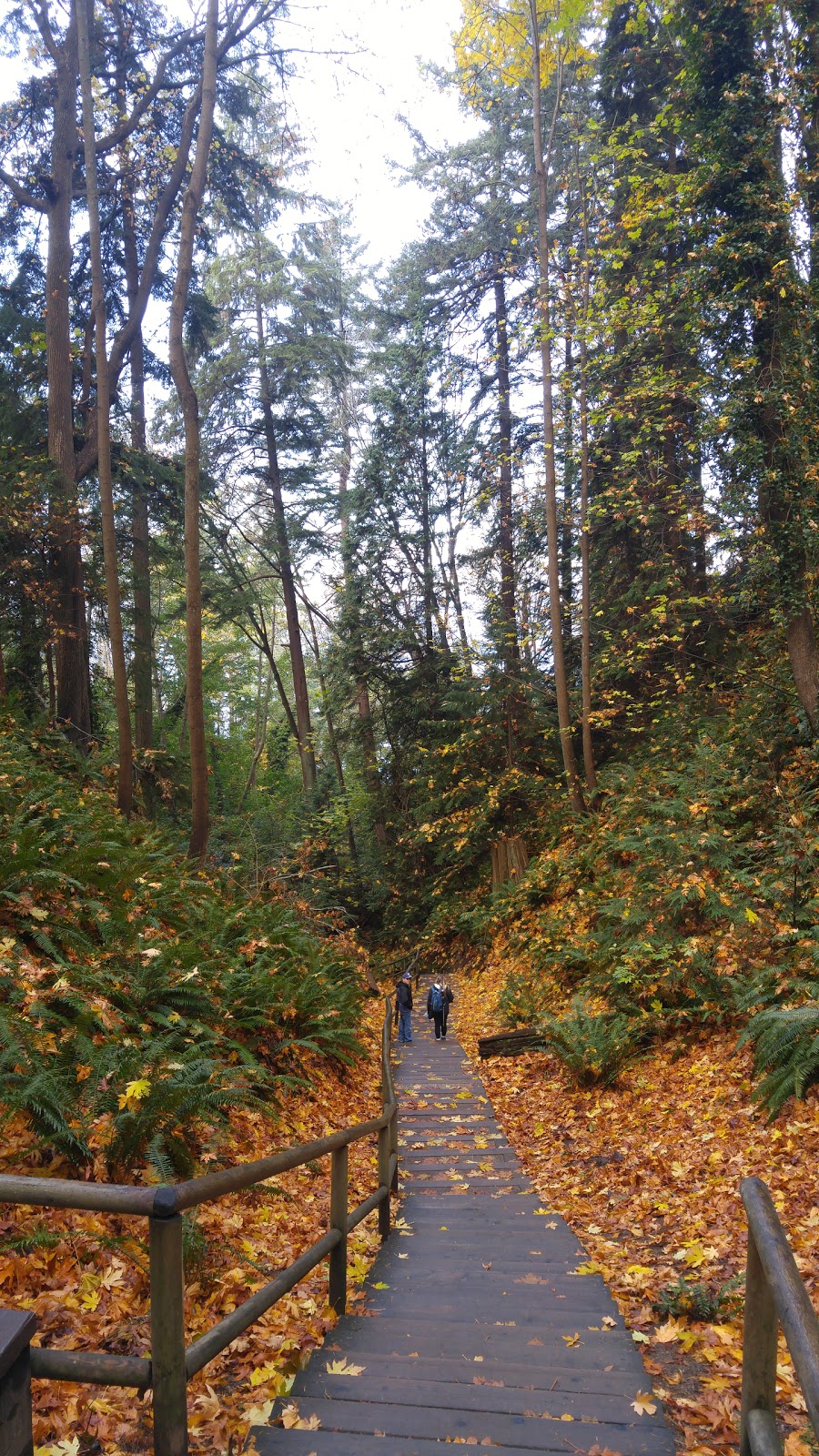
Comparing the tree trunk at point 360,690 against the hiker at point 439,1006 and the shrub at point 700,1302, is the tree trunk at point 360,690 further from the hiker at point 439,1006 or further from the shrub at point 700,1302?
the shrub at point 700,1302

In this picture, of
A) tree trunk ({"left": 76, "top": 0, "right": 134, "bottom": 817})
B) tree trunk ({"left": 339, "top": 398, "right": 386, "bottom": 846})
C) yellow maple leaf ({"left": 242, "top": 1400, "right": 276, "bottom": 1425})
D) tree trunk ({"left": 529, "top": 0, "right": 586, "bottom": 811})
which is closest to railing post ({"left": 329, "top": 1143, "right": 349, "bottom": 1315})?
yellow maple leaf ({"left": 242, "top": 1400, "right": 276, "bottom": 1425})

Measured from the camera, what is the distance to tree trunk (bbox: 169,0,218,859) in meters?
12.4

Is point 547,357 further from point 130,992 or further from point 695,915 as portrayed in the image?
point 130,992

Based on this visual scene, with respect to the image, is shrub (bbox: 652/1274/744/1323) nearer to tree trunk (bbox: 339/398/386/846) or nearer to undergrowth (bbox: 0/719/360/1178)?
undergrowth (bbox: 0/719/360/1178)

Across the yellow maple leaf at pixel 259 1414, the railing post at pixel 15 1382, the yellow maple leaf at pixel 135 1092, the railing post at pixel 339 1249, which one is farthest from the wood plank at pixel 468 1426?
the yellow maple leaf at pixel 135 1092

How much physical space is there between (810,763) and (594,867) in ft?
14.8

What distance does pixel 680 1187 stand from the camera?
6395mm

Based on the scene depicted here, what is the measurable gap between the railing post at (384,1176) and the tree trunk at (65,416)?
10.1 m

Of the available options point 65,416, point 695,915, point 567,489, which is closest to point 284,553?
point 567,489

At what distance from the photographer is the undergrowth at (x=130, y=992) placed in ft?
16.7

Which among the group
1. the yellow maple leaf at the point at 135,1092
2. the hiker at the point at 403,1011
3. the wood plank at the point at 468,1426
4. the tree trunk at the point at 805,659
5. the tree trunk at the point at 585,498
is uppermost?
the tree trunk at the point at 585,498

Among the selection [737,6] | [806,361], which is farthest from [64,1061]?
[737,6]

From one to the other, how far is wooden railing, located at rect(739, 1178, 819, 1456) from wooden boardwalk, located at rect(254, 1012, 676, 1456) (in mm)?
1087

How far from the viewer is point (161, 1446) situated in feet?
7.45
